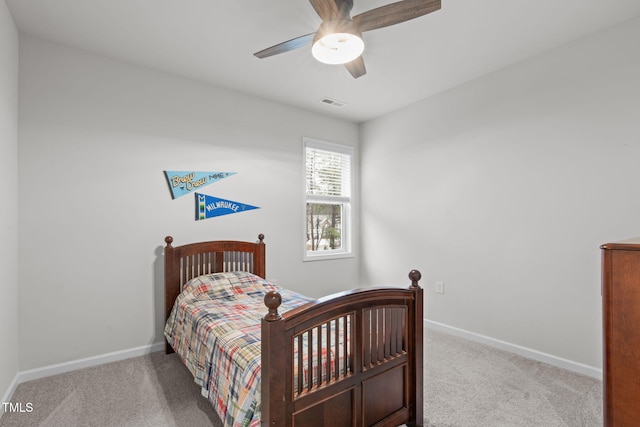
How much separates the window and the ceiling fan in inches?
78.2

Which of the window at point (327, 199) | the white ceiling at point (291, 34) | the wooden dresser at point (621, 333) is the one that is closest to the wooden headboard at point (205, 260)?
the window at point (327, 199)

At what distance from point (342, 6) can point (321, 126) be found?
233 cm

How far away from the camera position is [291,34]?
244 centimetres

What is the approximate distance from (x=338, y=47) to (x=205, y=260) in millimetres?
2237

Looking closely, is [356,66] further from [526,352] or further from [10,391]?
[10,391]

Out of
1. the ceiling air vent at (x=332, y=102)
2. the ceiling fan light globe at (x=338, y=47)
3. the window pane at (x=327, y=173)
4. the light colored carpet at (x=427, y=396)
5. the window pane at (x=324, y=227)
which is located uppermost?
the ceiling air vent at (x=332, y=102)

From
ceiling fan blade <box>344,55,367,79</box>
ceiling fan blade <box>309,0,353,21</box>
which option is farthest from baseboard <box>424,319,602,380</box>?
ceiling fan blade <box>309,0,353,21</box>

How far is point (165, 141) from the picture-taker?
3.04 m

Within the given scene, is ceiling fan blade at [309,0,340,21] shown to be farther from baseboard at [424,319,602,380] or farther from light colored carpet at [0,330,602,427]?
baseboard at [424,319,602,380]

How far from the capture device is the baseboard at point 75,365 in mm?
2327

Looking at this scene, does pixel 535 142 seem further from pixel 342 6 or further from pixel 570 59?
pixel 342 6

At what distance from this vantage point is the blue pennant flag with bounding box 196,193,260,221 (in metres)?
3.19

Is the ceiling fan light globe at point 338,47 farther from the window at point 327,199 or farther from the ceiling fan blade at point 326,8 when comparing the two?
the window at point 327,199

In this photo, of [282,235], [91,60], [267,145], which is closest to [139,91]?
[91,60]
